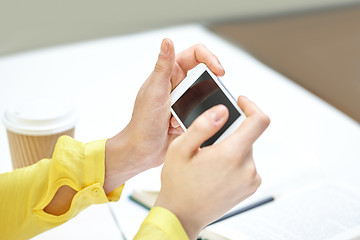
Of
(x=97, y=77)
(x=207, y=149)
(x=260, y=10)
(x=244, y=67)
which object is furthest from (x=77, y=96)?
(x=260, y=10)

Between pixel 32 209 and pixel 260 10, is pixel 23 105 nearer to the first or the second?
pixel 32 209

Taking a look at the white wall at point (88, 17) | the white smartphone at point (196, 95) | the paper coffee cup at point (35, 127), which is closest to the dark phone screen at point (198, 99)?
the white smartphone at point (196, 95)

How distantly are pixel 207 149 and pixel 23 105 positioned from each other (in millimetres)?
435

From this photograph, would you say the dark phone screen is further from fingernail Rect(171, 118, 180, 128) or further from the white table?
the white table

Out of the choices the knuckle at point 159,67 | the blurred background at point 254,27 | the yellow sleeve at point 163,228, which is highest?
the knuckle at point 159,67

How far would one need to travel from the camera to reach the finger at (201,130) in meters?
0.55

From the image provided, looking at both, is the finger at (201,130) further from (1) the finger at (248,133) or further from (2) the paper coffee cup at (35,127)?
(2) the paper coffee cup at (35,127)

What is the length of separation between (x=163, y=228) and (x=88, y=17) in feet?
4.57

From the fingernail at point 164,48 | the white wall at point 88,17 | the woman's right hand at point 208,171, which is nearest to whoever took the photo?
the woman's right hand at point 208,171

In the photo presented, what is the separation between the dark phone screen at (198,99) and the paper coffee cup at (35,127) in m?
0.22

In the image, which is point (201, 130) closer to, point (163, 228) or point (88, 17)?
point (163, 228)

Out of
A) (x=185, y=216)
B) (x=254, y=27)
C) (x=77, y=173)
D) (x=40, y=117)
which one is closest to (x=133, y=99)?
(x=40, y=117)

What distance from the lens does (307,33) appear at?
84.3 inches

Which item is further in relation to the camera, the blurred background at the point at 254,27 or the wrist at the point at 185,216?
the blurred background at the point at 254,27
